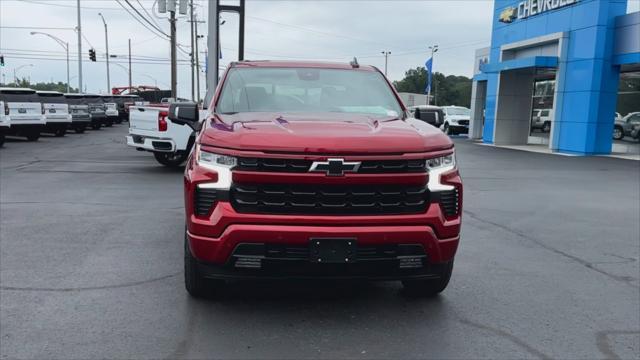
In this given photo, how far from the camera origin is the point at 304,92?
17.4 feet

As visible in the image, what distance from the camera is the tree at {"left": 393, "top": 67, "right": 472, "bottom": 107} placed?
11512 cm

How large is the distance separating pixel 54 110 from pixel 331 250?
22243 mm

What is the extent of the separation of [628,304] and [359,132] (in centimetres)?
272

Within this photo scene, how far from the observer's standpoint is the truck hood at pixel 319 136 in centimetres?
381

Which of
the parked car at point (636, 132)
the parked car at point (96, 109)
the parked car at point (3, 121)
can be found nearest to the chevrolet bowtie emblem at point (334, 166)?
the parked car at point (3, 121)

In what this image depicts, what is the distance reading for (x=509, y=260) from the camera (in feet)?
Result: 20.1

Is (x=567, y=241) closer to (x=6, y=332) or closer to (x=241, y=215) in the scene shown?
(x=241, y=215)

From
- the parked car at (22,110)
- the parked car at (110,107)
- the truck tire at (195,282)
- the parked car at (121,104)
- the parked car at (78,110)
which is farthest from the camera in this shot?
the parked car at (121,104)

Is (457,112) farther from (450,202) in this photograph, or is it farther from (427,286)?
(450,202)

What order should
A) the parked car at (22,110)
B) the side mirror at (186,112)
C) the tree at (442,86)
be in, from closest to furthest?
the side mirror at (186,112) → the parked car at (22,110) → the tree at (442,86)

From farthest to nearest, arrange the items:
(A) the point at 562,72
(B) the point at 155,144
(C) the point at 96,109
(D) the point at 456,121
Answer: (D) the point at 456,121 < (C) the point at 96,109 < (A) the point at 562,72 < (B) the point at 155,144

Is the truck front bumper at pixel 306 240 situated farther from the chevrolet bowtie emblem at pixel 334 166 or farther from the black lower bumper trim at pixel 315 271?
the chevrolet bowtie emblem at pixel 334 166

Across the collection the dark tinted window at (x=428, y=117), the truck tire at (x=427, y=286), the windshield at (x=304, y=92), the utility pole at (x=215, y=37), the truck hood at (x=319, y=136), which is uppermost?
the utility pole at (x=215, y=37)

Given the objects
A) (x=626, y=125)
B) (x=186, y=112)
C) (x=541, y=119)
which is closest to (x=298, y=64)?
(x=186, y=112)
